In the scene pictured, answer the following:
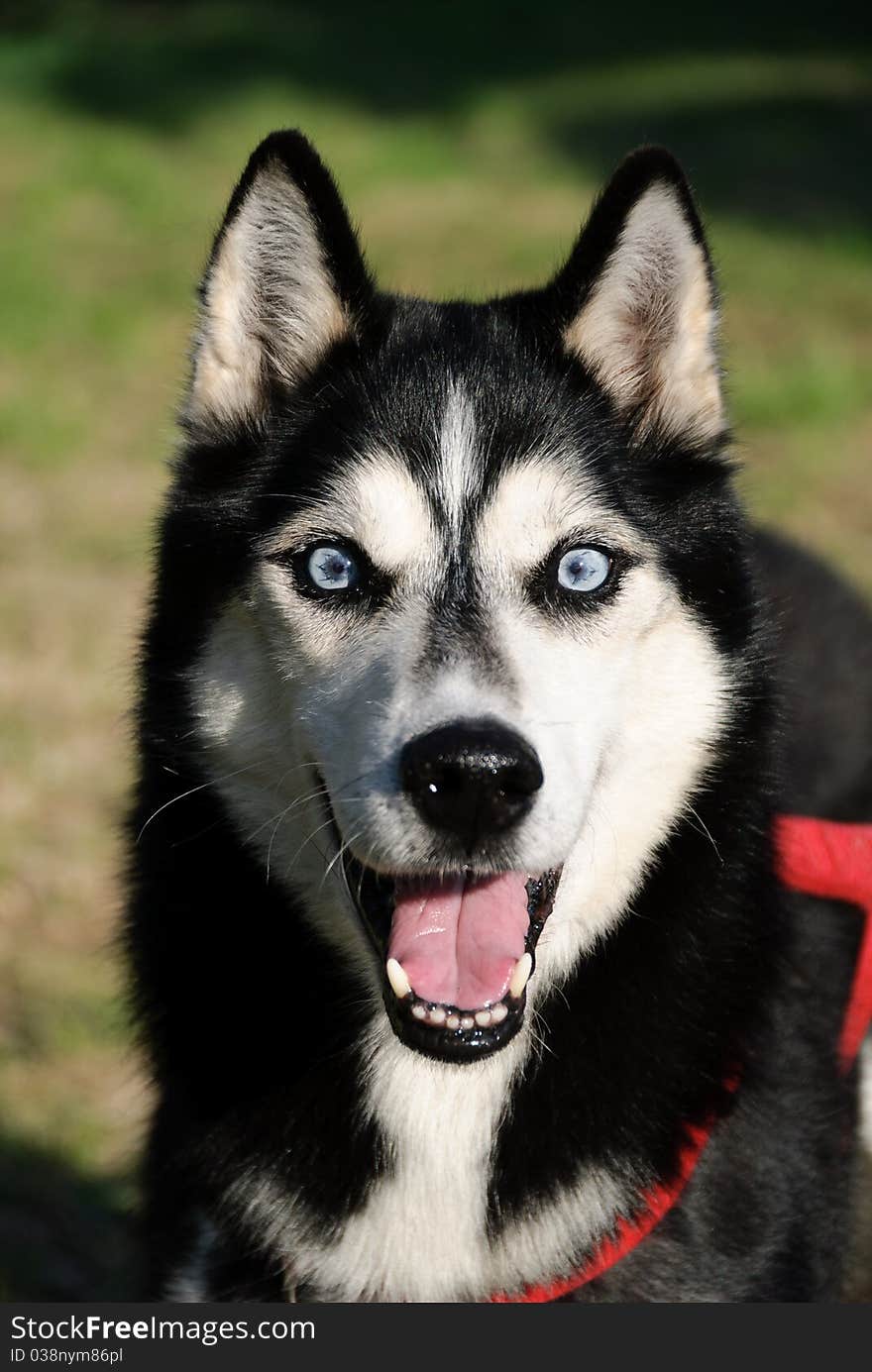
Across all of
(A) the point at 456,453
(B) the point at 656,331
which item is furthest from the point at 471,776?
(B) the point at 656,331

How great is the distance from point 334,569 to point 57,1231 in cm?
187

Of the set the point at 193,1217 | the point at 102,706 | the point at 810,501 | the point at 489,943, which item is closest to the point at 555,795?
the point at 489,943

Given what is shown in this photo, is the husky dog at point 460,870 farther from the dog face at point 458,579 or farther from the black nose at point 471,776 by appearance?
the black nose at point 471,776

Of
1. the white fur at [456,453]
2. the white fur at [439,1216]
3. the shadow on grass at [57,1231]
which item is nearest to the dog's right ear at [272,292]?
the white fur at [456,453]

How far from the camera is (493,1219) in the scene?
7.73ft

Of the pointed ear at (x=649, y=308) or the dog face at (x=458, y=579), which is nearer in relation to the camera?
the dog face at (x=458, y=579)

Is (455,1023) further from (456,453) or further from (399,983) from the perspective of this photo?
(456,453)

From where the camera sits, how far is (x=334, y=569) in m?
2.38

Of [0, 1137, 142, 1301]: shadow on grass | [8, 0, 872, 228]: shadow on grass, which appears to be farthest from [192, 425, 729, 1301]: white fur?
[8, 0, 872, 228]: shadow on grass

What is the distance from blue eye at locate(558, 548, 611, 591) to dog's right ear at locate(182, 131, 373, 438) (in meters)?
0.58

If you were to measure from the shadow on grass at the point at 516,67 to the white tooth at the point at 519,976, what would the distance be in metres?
10.0

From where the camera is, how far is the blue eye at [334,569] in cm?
237

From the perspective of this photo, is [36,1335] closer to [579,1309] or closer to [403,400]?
[579,1309]

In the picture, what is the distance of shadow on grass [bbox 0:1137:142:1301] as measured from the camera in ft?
10.6
